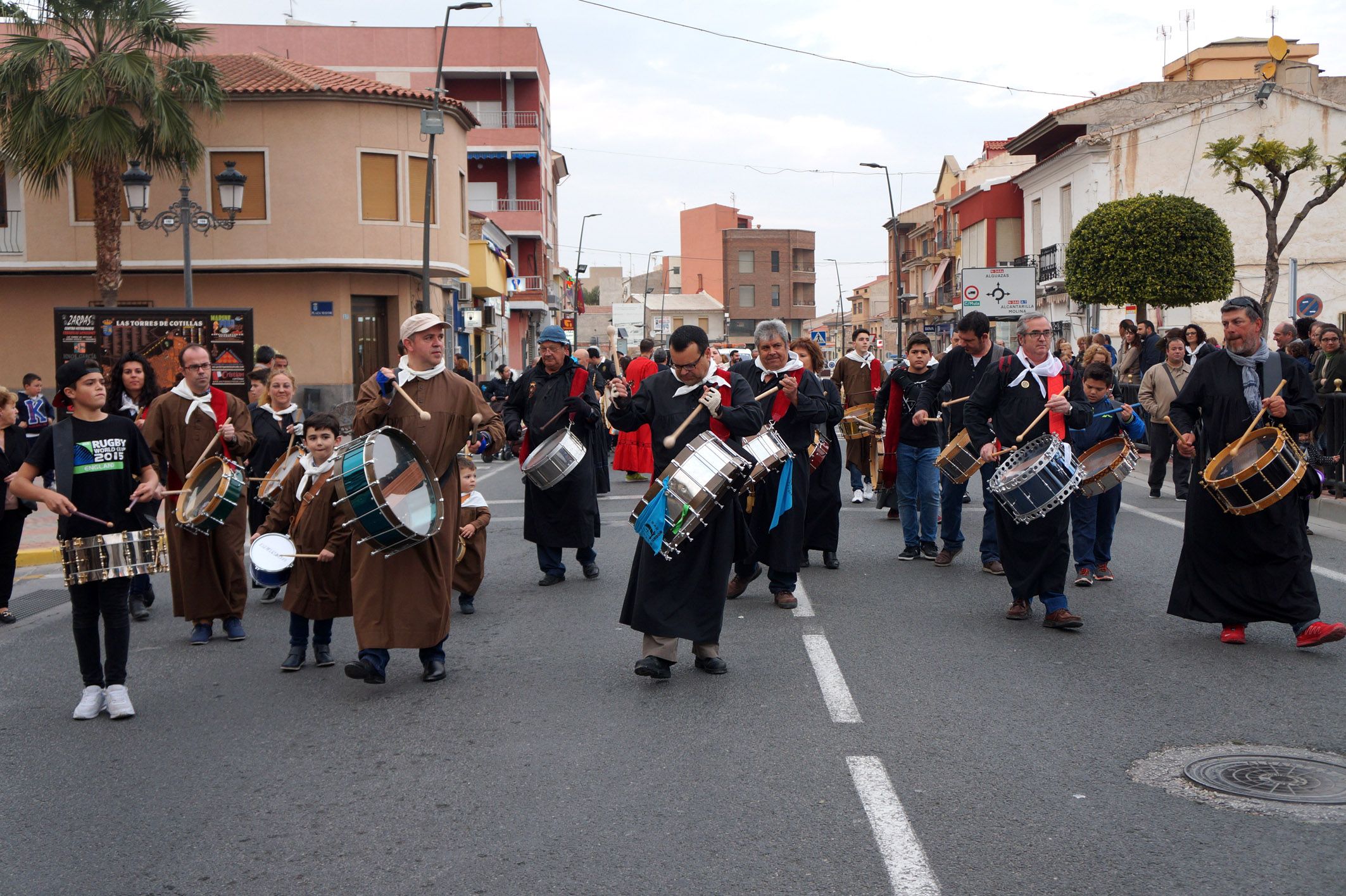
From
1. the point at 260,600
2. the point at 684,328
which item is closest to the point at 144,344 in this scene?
the point at 260,600

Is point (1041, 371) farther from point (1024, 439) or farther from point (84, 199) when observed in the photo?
point (84, 199)

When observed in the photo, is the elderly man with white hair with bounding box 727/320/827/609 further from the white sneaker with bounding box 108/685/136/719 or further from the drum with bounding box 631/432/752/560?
the white sneaker with bounding box 108/685/136/719

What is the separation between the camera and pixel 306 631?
7.38m

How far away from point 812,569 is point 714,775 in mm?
5361

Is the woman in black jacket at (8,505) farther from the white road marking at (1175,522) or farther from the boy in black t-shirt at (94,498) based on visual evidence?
the white road marking at (1175,522)

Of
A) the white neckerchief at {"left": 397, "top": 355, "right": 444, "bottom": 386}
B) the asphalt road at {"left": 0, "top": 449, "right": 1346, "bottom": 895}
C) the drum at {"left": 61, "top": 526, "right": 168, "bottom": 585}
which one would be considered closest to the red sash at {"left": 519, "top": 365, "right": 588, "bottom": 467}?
the asphalt road at {"left": 0, "top": 449, "right": 1346, "bottom": 895}

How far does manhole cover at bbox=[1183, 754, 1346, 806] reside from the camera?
4.84 meters

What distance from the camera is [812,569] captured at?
10.5m

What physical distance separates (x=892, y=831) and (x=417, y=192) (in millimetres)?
30248

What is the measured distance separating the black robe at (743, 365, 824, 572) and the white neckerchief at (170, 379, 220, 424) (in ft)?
11.8

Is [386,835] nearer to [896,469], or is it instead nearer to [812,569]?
[812,569]

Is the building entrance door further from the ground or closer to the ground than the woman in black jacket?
further from the ground

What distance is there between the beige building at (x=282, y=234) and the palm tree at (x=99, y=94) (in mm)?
2685

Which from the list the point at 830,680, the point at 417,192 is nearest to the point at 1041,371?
the point at 830,680
